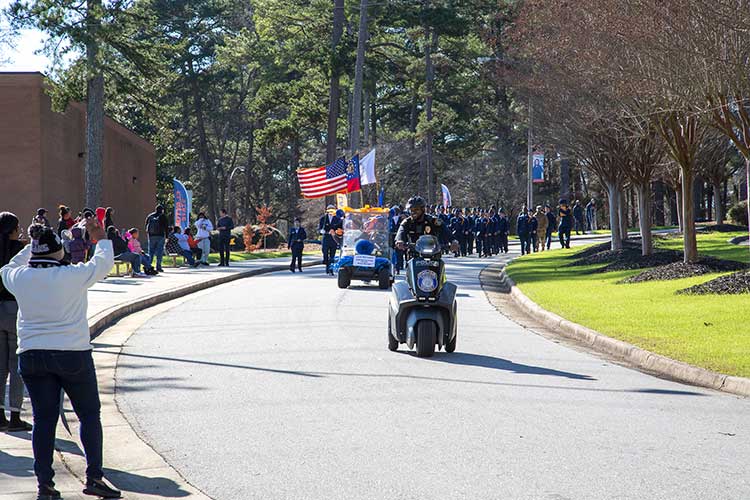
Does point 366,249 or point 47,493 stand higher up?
point 366,249

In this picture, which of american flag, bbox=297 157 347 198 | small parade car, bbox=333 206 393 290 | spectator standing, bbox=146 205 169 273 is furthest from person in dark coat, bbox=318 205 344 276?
american flag, bbox=297 157 347 198

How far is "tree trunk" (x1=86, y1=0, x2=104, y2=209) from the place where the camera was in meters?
33.2

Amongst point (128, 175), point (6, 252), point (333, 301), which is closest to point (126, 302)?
point (333, 301)

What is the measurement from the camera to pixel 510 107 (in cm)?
6694

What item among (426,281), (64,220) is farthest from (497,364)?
(64,220)

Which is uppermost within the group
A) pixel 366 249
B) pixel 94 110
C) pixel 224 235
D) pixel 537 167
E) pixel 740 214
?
pixel 94 110

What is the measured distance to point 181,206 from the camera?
36969mm

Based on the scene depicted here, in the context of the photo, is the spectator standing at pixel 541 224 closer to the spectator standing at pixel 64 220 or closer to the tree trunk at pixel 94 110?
the tree trunk at pixel 94 110

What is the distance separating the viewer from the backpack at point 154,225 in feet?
96.0

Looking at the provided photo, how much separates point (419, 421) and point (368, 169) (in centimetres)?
2720

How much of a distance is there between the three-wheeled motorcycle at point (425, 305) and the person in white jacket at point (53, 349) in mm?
6488

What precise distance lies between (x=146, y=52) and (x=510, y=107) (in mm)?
35442

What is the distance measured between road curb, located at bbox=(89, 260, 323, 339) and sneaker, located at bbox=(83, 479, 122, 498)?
686 centimetres

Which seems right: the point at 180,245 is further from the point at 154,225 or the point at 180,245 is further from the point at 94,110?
the point at 94,110
